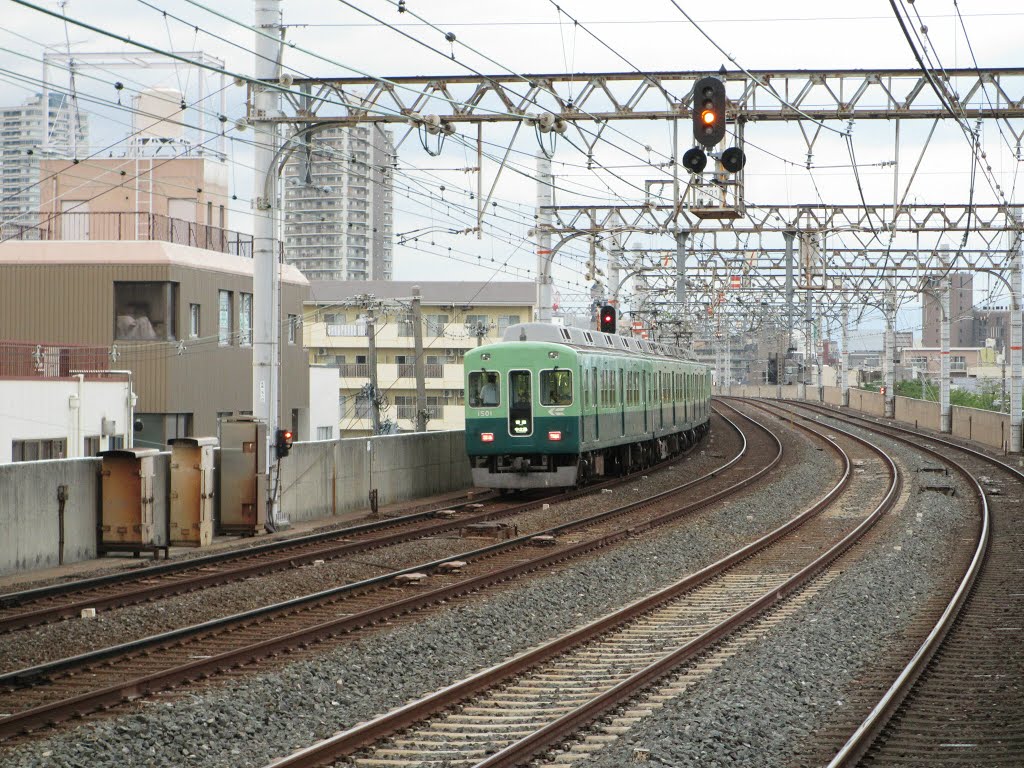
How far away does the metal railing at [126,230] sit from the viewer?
100 ft

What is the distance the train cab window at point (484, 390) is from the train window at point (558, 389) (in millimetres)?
853

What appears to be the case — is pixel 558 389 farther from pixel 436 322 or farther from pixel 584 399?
pixel 436 322

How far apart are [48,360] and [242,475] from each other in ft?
35.4

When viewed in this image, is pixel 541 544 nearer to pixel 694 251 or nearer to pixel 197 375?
pixel 197 375

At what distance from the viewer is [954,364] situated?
147125mm

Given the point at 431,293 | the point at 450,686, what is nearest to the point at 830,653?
the point at 450,686

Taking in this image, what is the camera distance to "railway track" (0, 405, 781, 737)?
8.15 m

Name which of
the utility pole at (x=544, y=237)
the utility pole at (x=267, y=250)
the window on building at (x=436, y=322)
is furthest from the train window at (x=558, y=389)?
the window on building at (x=436, y=322)

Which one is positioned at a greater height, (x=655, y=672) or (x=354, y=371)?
(x=354, y=371)

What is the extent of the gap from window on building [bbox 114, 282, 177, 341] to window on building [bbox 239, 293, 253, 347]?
10.0 ft

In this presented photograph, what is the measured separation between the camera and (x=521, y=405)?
22828 mm

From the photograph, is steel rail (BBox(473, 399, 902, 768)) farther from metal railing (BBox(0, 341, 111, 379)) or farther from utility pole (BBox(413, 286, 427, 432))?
metal railing (BBox(0, 341, 111, 379))

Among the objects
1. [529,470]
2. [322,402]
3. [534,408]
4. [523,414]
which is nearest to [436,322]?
[322,402]

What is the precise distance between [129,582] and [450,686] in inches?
219
